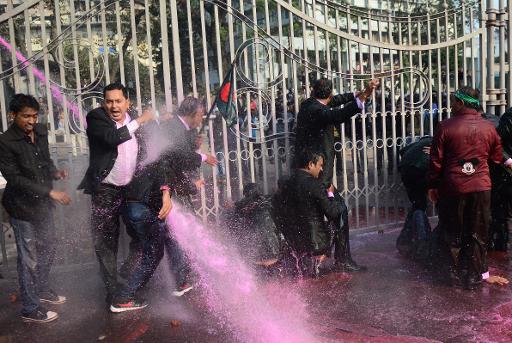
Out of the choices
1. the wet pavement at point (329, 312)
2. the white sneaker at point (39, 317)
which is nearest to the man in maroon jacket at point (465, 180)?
the wet pavement at point (329, 312)

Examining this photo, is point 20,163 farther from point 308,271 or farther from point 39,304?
point 308,271

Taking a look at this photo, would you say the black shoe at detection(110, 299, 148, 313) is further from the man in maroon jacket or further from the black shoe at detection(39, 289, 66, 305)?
the man in maroon jacket

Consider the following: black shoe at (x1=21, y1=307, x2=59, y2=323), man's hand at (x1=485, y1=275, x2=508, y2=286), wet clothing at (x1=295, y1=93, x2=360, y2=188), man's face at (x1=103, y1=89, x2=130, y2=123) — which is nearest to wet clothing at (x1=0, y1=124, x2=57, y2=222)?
man's face at (x1=103, y1=89, x2=130, y2=123)

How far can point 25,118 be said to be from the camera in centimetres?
411

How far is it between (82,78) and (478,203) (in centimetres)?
418

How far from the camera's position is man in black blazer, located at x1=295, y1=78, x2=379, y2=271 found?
5.16 meters

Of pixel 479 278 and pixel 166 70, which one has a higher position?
pixel 166 70

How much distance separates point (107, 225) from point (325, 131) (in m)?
2.39

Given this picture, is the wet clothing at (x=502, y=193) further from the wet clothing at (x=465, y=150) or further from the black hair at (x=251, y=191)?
the black hair at (x=251, y=191)

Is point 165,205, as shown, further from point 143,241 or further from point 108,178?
point 108,178

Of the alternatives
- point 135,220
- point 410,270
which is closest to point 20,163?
point 135,220

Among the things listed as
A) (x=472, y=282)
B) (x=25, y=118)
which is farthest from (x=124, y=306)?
(x=472, y=282)

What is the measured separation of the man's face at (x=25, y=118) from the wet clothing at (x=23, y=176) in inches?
1.5

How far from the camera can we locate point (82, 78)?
5.56m
